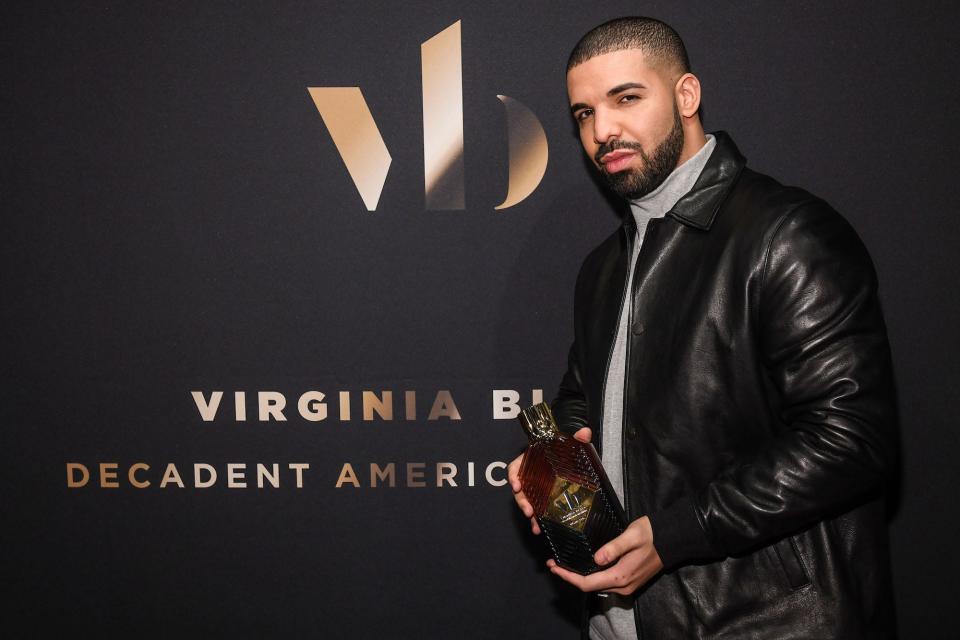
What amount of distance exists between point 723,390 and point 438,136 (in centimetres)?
96

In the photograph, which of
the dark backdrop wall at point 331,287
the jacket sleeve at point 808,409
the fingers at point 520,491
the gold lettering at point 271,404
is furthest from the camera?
the gold lettering at point 271,404

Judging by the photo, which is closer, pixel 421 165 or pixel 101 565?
pixel 421 165

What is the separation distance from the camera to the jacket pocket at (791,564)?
111 centimetres

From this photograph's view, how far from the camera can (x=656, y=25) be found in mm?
1270

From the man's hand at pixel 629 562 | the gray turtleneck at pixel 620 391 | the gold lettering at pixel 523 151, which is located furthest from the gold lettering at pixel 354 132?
the man's hand at pixel 629 562

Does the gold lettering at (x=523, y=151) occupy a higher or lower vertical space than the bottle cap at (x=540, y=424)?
higher

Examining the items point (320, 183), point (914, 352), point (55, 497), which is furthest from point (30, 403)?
point (914, 352)

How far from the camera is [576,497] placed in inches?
42.8

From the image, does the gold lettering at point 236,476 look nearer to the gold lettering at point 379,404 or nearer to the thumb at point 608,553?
the gold lettering at point 379,404

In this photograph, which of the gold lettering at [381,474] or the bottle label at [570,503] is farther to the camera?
the gold lettering at [381,474]

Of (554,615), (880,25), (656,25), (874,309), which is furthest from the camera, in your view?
(554,615)

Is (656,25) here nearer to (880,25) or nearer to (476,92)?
(476,92)

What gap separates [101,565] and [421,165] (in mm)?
1321

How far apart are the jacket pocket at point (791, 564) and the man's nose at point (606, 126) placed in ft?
2.29
